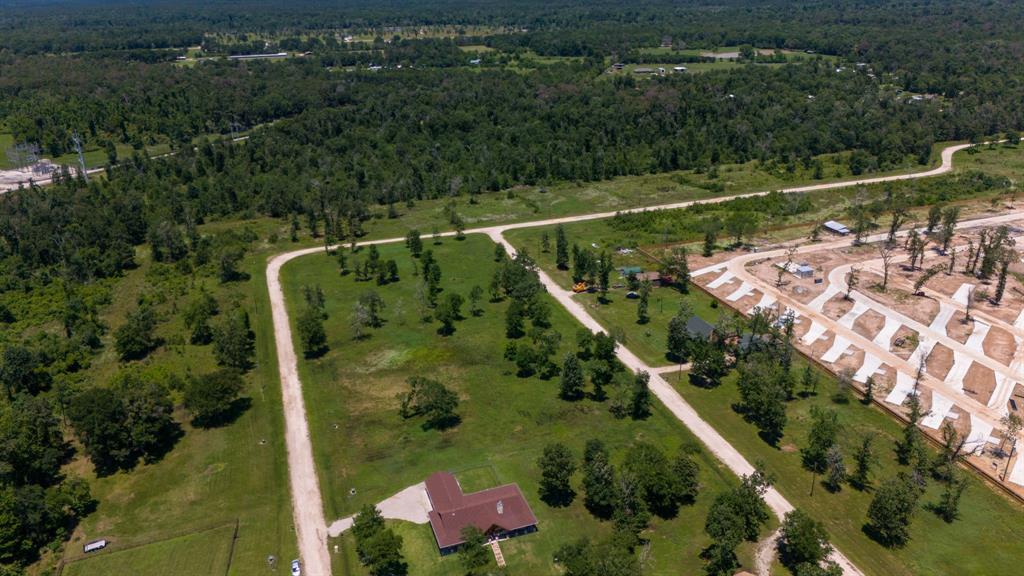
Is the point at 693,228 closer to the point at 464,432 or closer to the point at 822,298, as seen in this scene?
the point at 822,298

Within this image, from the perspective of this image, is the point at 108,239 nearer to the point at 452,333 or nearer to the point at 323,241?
the point at 323,241

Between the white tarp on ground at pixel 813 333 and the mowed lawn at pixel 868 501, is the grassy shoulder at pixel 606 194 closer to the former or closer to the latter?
the white tarp on ground at pixel 813 333

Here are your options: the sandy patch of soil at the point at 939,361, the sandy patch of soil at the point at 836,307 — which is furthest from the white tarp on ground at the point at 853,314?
the sandy patch of soil at the point at 939,361

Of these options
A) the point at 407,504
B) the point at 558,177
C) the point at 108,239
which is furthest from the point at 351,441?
the point at 558,177

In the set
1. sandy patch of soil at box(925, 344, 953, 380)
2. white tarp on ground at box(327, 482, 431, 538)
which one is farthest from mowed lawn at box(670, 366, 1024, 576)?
white tarp on ground at box(327, 482, 431, 538)

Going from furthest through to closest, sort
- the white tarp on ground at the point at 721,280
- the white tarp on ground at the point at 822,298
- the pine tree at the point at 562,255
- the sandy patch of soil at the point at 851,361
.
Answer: the pine tree at the point at 562,255 < the white tarp on ground at the point at 721,280 < the white tarp on ground at the point at 822,298 < the sandy patch of soil at the point at 851,361

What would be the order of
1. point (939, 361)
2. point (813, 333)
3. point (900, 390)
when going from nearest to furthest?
point (900, 390), point (939, 361), point (813, 333)

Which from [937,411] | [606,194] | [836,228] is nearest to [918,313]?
[937,411]
